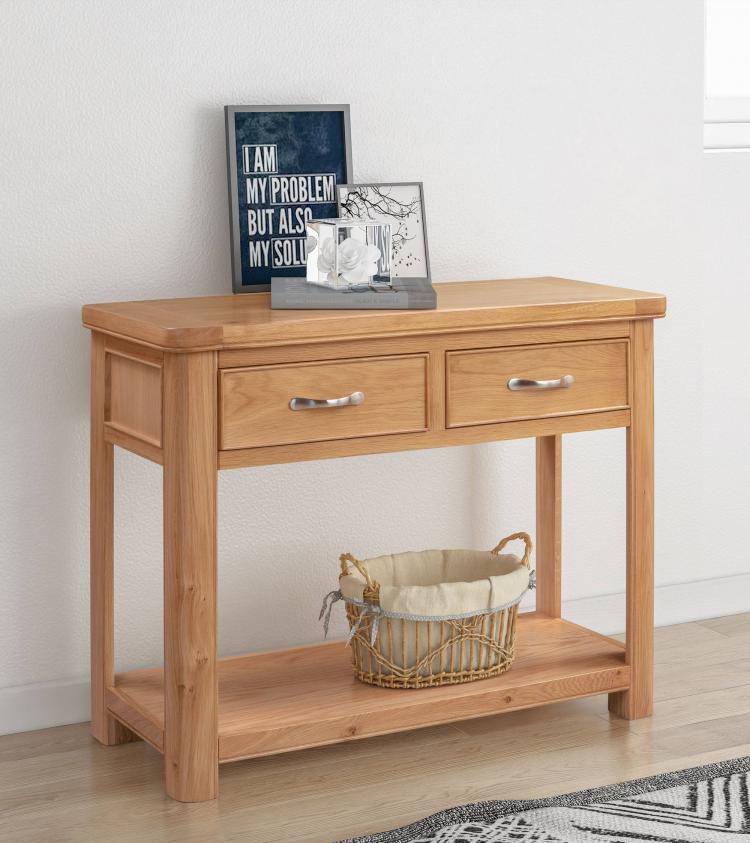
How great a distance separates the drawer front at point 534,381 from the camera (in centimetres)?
226

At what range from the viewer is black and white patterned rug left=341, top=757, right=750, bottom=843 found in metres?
1.97

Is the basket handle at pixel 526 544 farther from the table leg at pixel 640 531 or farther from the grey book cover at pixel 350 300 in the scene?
the grey book cover at pixel 350 300

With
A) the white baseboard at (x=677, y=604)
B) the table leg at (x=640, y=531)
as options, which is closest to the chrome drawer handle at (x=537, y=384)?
the table leg at (x=640, y=531)

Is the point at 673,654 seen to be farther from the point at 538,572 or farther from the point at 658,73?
the point at 658,73

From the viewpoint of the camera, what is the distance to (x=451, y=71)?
106 inches

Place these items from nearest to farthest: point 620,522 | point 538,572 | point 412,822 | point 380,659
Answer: point 412,822 < point 380,659 < point 538,572 < point 620,522

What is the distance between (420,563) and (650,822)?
2.27 feet

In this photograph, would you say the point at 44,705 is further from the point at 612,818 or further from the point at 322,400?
the point at 612,818

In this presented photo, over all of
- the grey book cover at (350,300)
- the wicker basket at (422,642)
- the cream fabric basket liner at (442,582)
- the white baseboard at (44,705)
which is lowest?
the white baseboard at (44,705)

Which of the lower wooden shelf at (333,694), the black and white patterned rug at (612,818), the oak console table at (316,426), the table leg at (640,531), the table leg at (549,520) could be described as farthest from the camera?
the table leg at (549,520)

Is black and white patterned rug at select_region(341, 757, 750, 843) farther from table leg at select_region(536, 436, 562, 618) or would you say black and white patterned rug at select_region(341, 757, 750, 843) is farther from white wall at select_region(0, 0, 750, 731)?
white wall at select_region(0, 0, 750, 731)

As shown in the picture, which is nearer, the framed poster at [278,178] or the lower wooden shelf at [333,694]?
the lower wooden shelf at [333,694]

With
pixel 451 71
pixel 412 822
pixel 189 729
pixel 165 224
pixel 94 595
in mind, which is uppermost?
pixel 451 71

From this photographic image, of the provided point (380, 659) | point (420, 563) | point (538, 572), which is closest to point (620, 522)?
point (538, 572)
